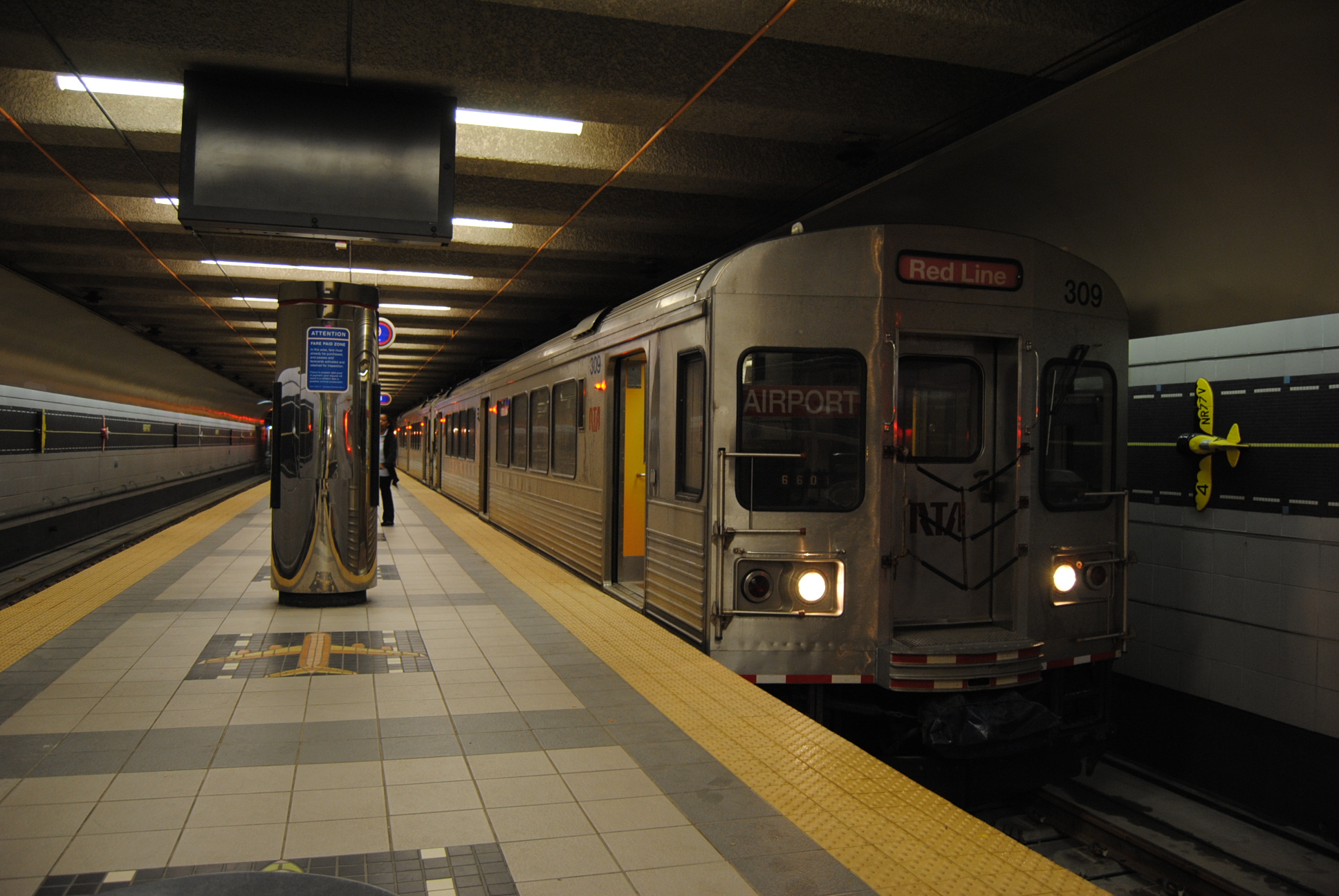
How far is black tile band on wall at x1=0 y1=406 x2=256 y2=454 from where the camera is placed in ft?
39.2

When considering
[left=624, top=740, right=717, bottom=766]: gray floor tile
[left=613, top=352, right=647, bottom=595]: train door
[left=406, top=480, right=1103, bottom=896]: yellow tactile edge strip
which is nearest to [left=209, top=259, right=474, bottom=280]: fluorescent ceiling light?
[left=613, top=352, right=647, bottom=595]: train door

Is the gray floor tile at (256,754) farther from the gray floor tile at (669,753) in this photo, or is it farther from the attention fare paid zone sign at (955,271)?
the attention fare paid zone sign at (955,271)

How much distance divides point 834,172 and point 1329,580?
4716 millimetres

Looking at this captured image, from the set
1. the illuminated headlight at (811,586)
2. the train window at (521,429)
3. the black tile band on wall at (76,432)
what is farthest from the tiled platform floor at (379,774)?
the black tile band on wall at (76,432)

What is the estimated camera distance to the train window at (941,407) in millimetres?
5359

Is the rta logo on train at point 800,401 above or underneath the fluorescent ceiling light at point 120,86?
underneath

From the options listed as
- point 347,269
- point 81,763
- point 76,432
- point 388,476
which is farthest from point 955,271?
point 76,432

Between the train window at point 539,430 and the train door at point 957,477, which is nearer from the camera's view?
the train door at point 957,477

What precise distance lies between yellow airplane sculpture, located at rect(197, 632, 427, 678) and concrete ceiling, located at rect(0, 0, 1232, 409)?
3.67 m

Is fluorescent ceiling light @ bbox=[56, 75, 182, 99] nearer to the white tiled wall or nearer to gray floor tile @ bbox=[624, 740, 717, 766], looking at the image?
gray floor tile @ bbox=[624, 740, 717, 766]

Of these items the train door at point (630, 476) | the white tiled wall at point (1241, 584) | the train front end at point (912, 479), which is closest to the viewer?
the train front end at point (912, 479)

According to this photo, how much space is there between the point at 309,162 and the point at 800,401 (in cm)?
326

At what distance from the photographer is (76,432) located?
14.9 meters

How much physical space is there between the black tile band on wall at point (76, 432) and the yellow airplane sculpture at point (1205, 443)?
12.6m
